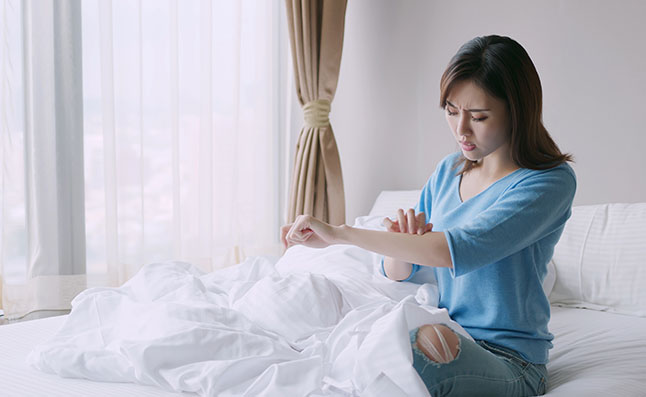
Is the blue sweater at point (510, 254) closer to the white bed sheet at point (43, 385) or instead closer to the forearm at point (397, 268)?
the forearm at point (397, 268)

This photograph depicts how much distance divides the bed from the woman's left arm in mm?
89

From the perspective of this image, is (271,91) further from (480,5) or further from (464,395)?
(464,395)

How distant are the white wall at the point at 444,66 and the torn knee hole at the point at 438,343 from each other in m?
1.43

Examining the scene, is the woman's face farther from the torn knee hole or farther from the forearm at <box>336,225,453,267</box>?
the torn knee hole

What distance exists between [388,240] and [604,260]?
1.04 m

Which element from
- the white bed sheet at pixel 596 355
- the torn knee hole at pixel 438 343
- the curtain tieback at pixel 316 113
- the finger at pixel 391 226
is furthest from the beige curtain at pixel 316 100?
the torn knee hole at pixel 438 343

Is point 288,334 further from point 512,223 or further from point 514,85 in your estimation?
point 514,85

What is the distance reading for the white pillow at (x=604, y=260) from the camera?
5.59 ft

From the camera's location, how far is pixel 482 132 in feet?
3.65

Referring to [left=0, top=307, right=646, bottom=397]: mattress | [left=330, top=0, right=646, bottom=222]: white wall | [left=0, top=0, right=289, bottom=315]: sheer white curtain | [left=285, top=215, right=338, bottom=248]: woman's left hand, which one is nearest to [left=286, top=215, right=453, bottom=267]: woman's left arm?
[left=285, top=215, right=338, bottom=248]: woman's left hand

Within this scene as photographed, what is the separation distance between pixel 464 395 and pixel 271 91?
90.0 inches

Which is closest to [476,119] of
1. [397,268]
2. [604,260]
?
[397,268]

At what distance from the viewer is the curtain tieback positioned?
2.87 m

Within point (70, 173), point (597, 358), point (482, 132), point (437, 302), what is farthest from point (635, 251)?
point (70, 173)
